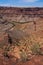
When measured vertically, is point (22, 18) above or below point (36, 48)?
above

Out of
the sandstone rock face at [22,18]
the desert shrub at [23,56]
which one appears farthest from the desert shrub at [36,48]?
the sandstone rock face at [22,18]

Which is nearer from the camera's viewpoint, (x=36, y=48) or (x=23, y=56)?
(x=23, y=56)

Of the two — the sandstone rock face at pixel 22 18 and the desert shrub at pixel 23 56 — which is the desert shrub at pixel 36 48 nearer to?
the desert shrub at pixel 23 56

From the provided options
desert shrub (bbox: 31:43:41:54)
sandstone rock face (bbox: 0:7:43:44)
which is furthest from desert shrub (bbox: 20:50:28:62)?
sandstone rock face (bbox: 0:7:43:44)

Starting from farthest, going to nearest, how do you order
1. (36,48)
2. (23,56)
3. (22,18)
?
(22,18), (36,48), (23,56)

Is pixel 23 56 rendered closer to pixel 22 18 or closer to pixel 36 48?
pixel 36 48

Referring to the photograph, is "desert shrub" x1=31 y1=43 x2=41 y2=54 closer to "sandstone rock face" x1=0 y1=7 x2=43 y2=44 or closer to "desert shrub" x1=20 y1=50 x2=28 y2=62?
"desert shrub" x1=20 y1=50 x2=28 y2=62

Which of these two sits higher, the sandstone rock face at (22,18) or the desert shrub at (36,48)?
the sandstone rock face at (22,18)

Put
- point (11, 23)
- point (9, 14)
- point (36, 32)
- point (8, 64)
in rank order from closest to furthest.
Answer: point (8, 64) → point (36, 32) → point (11, 23) → point (9, 14)

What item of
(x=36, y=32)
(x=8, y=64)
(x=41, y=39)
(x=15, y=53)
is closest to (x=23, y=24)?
(x=36, y=32)

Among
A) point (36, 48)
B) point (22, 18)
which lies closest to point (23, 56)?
point (36, 48)

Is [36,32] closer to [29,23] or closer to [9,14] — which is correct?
[29,23]
